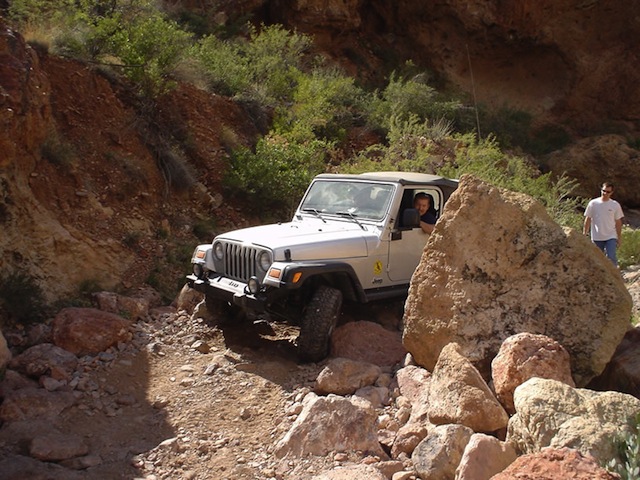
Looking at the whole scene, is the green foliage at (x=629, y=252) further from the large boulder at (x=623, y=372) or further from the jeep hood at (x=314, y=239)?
the jeep hood at (x=314, y=239)

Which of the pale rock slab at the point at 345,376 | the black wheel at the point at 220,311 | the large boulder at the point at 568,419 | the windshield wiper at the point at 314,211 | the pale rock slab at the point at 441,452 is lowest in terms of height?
the black wheel at the point at 220,311

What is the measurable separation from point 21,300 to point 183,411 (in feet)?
8.10

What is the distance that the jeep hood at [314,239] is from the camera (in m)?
5.62

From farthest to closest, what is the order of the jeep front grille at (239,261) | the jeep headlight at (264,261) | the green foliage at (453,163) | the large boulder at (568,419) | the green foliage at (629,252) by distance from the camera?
the green foliage at (453,163)
the green foliage at (629,252)
the jeep front grille at (239,261)
the jeep headlight at (264,261)
the large boulder at (568,419)

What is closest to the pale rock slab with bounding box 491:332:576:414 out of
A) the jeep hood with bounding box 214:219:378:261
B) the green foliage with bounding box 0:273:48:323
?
the jeep hood with bounding box 214:219:378:261

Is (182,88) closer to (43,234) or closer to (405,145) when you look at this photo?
(405,145)

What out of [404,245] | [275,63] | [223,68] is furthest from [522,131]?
[404,245]

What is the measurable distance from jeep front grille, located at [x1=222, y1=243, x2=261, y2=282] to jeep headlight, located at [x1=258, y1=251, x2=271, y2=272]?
0.17 feet

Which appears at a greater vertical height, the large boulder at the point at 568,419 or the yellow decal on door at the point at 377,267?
the large boulder at the point at 568,419

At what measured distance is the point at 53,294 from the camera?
6.89 metres

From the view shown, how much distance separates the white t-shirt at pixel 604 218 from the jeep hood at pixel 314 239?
3.61 m

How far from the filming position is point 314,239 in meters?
5.81

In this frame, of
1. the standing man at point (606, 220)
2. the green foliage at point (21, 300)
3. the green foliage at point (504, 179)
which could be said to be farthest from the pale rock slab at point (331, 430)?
the green foliage at point (504, 179)

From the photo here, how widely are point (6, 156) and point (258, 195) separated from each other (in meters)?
4.05
